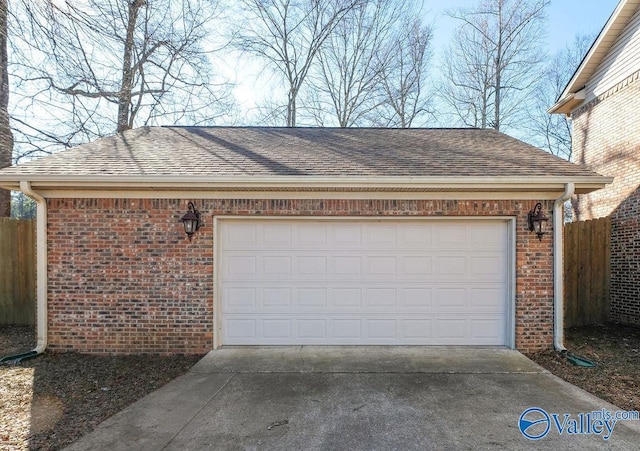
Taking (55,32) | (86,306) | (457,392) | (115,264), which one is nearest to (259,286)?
(115,264)

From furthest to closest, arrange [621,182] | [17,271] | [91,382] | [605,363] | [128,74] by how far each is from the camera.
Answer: [128,74] → [621,182] → [17,271] → [605,363] → [91,382]

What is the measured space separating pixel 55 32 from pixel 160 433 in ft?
26.3

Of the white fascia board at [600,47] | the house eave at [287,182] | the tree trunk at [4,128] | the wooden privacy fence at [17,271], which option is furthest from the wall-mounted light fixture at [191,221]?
the white fascia board at [600,47]

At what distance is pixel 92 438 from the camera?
10.4 feet

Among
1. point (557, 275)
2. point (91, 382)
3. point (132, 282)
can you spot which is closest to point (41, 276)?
point (132, 282)

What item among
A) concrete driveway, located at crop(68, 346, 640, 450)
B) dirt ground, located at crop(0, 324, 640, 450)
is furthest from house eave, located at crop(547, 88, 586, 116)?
concrete driveway, located at crop(68, 346, 640, 450)

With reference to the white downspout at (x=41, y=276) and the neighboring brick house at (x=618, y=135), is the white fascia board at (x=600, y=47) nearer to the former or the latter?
the neighboring brick house at (x=618, y=135)

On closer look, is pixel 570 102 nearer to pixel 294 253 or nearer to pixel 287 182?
pixel 287 182

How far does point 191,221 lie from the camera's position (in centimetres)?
512

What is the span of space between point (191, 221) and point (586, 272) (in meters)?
8.06

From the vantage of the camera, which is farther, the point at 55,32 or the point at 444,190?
the point at 55,32

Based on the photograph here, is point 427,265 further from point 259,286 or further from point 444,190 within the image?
point 259,286

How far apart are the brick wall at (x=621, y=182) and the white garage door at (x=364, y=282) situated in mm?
3899

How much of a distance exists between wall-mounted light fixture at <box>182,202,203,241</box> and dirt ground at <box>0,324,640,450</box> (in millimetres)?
1947
